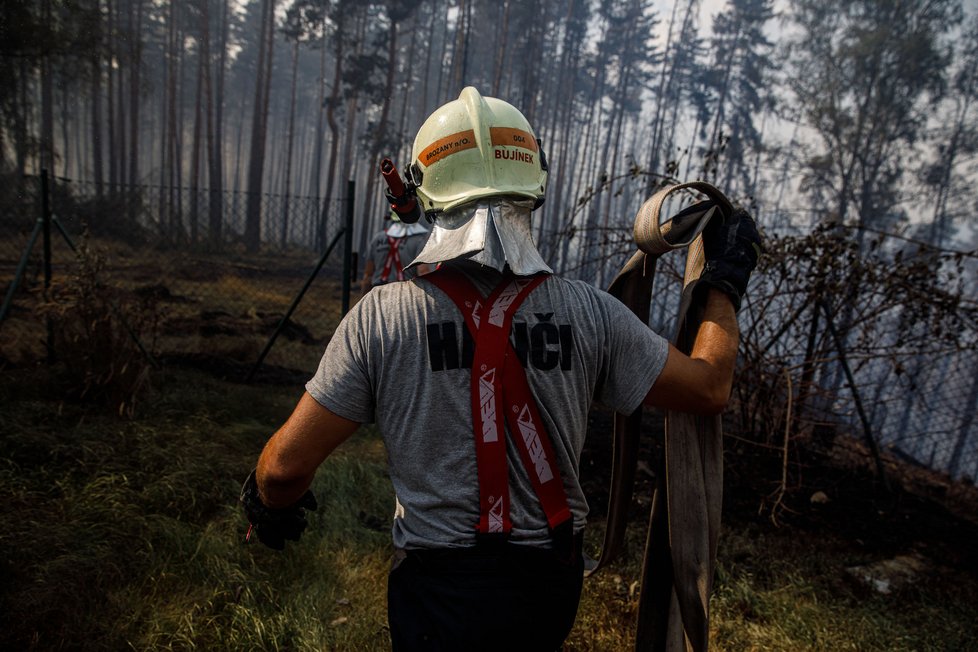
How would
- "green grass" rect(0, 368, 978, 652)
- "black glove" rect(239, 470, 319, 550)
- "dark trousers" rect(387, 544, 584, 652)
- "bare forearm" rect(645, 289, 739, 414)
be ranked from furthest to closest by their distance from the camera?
"green grass" rect(0, 368, 978, 652) → "black glove" rect(239, 470, 319, 550) → "bare forearm" rect(645, 289, 739, 414) → "dark trousers" rect(387, 544, 584, 652)

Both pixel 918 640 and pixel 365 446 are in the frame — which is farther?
pixel 365 446

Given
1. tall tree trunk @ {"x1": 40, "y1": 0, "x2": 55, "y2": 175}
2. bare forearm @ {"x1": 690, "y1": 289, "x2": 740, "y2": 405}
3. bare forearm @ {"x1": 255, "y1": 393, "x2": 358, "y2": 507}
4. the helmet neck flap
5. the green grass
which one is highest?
tall tree trunk @ {"x1": 40, "y1": 0, "x2": 55, "y2": 175}

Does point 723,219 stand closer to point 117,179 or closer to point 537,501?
point 537,501

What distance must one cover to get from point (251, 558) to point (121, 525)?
2.80 ft

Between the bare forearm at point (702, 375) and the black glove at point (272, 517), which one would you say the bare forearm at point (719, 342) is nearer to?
the bare forearm at point (702, 375)

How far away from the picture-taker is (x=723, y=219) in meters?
1.69

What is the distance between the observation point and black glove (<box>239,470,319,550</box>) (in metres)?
1.41

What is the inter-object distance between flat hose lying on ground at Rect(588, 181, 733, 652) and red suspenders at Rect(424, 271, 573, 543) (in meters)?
0.55

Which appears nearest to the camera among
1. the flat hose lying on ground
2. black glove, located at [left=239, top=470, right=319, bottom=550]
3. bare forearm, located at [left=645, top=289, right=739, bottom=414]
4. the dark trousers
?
the dark trousers

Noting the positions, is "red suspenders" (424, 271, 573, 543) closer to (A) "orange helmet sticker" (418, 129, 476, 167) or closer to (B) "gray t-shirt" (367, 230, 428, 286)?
(A) "orange helmet sticker" (418, 129, 476, 167)

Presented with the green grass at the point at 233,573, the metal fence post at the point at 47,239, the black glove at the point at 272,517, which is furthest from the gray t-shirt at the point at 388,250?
the black glove at the point at 272,517

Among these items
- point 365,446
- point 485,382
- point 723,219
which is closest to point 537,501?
point 485,382

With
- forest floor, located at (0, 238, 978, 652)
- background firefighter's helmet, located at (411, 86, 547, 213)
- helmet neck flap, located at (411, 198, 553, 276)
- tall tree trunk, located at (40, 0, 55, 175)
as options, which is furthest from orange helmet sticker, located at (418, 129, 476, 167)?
tall tree trunk, located at (40, 0, 55, 175)

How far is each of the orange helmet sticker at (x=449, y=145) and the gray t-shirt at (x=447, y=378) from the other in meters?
0.34
